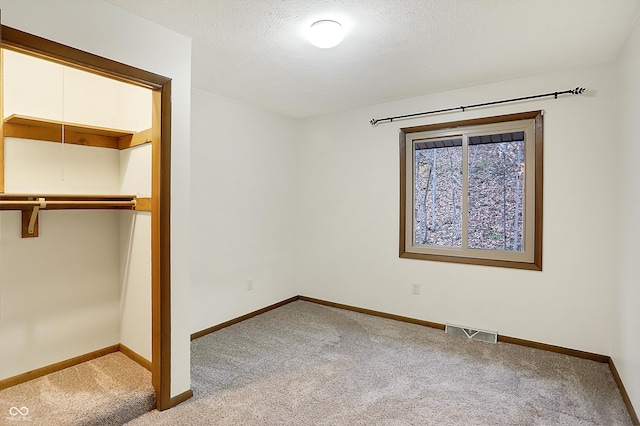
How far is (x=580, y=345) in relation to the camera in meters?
3.00

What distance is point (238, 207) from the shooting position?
3947 millimetres

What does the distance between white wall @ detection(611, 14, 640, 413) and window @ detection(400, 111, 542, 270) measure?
2.03 ft

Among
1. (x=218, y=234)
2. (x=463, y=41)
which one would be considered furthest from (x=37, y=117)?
(x=463, y=41)

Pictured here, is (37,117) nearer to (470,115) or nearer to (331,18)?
(331,18)

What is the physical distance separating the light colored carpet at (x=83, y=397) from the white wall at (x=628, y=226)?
298cm

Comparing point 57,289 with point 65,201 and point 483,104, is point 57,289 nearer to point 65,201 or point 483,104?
point 65,201

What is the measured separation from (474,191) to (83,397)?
11.8ft

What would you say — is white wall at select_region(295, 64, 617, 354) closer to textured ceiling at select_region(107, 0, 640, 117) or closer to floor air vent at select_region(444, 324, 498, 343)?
floor air vent at select_region(444, 324, 498, 343)

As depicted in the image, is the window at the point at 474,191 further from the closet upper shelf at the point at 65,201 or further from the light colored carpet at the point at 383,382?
the closet upper shelf at the point at 65,201

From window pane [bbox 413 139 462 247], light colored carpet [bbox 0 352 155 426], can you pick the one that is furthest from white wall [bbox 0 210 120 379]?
window pane [bbox 413 139 462 247]

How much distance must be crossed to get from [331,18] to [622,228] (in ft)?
8.19

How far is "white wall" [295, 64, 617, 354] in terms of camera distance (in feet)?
9.61

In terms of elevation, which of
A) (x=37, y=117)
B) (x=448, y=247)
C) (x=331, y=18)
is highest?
(x=331, y=18)

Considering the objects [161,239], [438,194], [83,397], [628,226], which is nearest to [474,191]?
[438,194]
